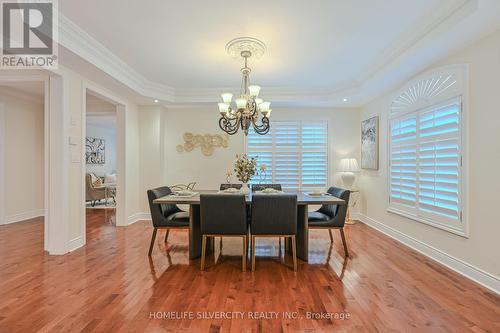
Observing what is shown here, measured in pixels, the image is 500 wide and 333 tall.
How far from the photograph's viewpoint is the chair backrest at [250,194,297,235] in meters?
2.89

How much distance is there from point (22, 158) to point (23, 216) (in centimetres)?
122

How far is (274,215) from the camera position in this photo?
2936mm

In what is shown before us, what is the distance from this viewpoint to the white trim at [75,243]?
11.7 ft

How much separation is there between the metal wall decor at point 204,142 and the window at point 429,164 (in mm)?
3358

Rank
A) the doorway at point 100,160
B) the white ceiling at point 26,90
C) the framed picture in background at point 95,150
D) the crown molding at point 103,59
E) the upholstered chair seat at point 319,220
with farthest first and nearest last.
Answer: the framed picture in background at point 95,150 < the doorway at point 100,160 < the white ceiling at point 26,90 < the upholstered chair seat at point 319,220 < the crown molding at point 103,59

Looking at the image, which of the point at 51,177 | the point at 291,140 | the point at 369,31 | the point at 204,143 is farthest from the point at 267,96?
the point at 51,177

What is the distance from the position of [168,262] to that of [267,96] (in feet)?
11.5

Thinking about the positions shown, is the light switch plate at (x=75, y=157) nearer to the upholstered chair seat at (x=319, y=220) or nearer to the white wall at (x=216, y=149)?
the white wall at (x=216, y=149)

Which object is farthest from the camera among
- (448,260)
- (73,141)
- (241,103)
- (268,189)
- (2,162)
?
(2,162)

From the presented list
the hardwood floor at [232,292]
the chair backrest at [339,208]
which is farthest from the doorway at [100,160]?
the chair backrest at [339,208]

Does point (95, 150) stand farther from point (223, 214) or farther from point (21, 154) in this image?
point (223, 214)

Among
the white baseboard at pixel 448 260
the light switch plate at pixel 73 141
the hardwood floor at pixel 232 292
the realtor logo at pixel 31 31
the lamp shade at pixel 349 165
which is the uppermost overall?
the realtor logo at pixel 31 31

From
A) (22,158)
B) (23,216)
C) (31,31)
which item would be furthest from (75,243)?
(22,158)

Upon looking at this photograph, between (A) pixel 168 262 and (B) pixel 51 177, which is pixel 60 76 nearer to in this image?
(B) pixel 51 177
